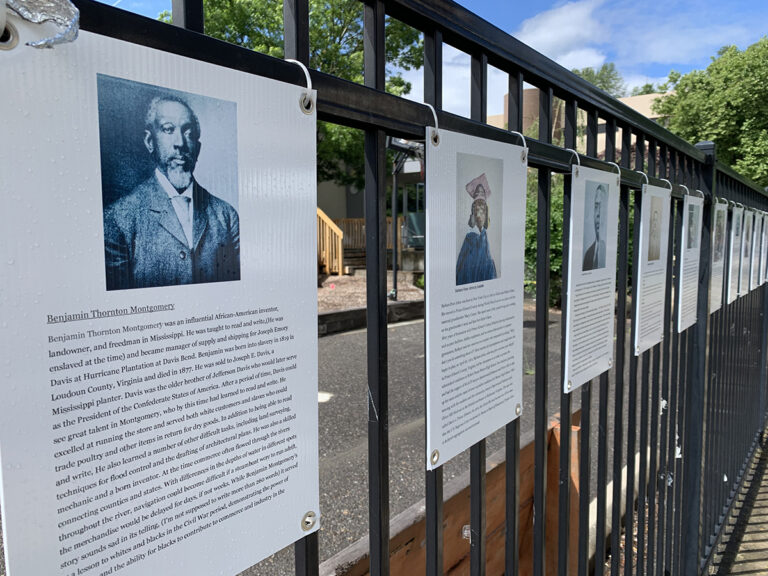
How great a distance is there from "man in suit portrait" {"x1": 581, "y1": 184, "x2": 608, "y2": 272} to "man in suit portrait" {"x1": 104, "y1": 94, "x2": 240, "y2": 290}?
1106mm

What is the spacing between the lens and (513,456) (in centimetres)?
130

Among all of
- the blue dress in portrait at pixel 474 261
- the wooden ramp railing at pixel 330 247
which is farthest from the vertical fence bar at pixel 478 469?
the wooden ramp railing at pixel 330 247

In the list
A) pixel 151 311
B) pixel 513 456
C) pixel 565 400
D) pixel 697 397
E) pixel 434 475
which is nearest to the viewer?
pixel 151 311

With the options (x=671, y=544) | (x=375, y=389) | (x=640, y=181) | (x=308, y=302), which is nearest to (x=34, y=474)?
(x=308, y=302)

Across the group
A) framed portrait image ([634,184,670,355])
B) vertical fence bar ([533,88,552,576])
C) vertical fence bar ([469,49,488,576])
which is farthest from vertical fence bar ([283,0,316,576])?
framed portrait image ([634,184,670,355])

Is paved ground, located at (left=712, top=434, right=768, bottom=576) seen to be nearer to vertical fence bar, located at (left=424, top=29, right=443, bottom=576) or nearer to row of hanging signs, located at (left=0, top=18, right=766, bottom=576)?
vertical fence bar, located at (left=424, top=29, right=443, bottom=576)

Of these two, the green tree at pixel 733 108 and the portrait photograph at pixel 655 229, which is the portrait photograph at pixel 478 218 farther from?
the green tree at pixel 733 108

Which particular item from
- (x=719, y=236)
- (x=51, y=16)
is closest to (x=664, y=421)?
(x=719, y=236)

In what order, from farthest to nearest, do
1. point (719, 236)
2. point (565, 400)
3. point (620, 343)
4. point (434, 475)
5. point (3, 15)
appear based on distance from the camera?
point (719, 236) → point (620, 343) → point (565, 400) → point (434, 475) → point (3, 15)

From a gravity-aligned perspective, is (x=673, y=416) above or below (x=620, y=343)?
below

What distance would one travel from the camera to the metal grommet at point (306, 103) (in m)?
0.74

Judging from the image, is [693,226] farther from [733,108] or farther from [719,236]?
[733,108]

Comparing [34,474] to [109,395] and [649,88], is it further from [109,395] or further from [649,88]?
[649,88]

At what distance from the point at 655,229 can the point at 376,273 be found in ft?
4.96
